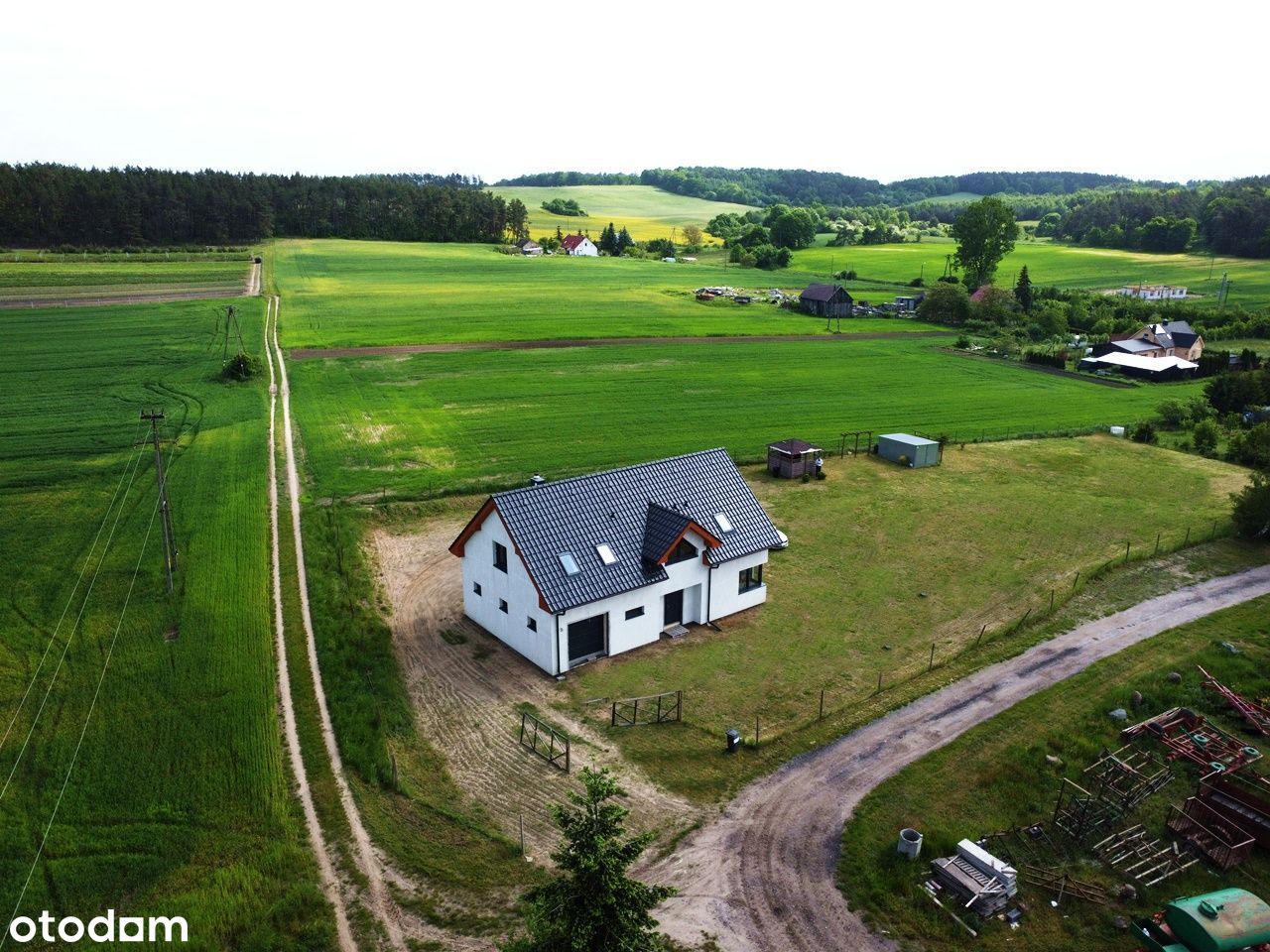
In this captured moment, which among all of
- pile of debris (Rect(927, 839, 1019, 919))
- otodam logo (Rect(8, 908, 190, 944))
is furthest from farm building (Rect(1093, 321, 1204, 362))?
otodam logo (Rect(8, 908, 190, 944))

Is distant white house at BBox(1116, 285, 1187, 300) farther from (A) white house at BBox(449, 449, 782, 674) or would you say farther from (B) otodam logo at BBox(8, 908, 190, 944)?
(B) otodam logo at BBox(8, 908, 190, 944)

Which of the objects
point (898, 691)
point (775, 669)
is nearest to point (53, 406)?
point (775, 669)

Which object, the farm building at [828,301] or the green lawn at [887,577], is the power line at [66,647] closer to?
the green lawn at [887,577]

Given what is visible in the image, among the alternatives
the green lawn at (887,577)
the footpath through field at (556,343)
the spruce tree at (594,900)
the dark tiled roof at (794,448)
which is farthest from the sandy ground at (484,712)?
the footpath through field at (556,343)

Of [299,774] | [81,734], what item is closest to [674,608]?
[299,774]

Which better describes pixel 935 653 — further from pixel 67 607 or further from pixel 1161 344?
pixel 1161 344
